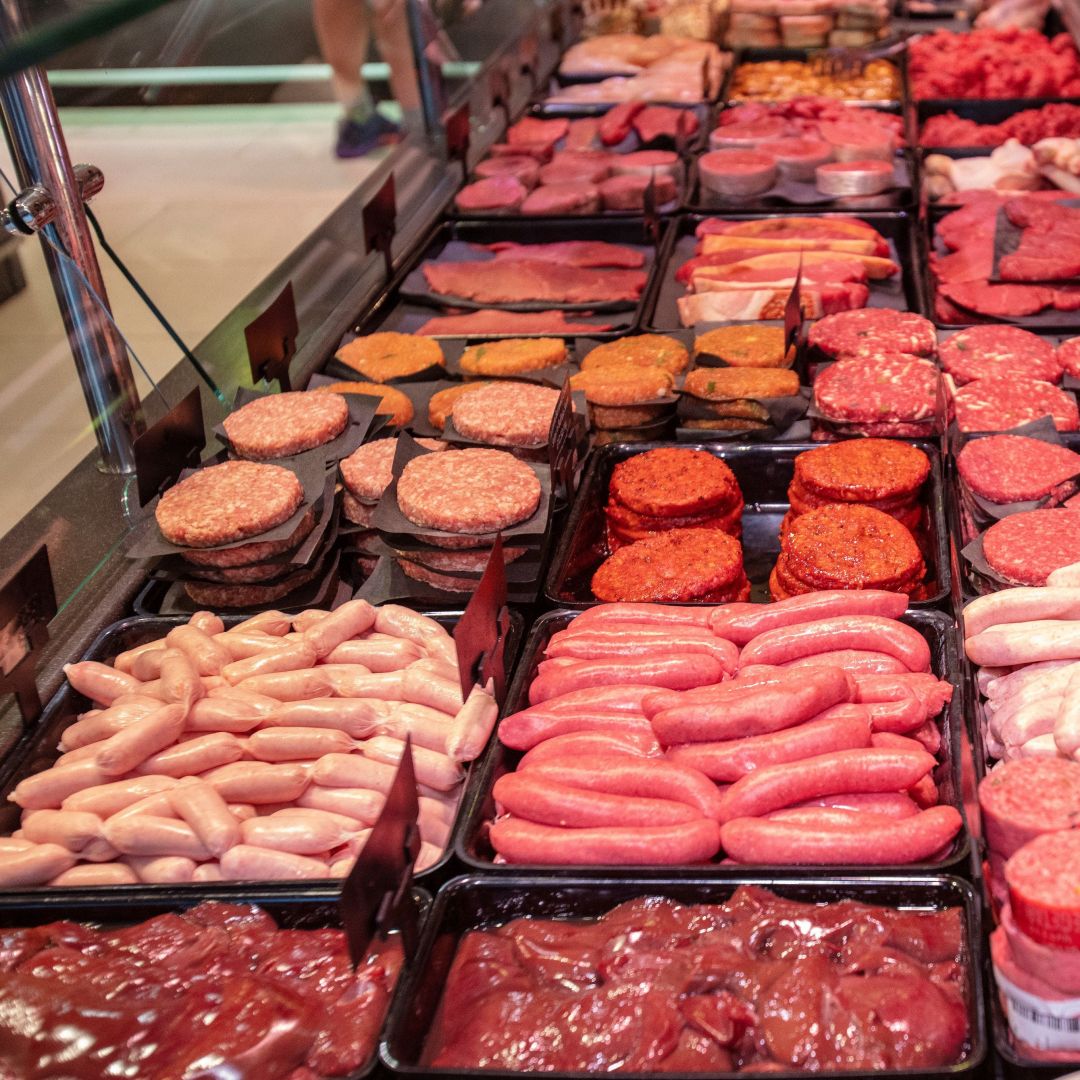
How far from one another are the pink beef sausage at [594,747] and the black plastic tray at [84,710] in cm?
12

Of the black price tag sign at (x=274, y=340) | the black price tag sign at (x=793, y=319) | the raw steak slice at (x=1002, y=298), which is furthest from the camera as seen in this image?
the raw steak slice at (x=1002, y=298)

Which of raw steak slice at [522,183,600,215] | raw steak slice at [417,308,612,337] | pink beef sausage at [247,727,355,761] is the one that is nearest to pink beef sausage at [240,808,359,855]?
pink beef sausage at [247,727,355,761]

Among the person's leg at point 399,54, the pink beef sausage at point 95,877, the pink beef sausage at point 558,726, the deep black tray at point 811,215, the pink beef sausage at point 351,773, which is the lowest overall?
the deep black tray at point 811,215

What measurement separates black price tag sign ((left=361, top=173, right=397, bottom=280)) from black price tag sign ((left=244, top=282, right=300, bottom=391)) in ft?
2.54

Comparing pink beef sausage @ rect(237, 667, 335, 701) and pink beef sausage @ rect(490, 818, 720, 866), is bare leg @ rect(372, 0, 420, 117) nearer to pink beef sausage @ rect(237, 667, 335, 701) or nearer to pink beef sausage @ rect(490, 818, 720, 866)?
pink beef sausage @ rect(237, 667, 335, 701)

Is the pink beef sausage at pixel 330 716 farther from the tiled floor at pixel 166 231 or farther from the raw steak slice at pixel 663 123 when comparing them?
the raw steak slice at pixel 663 123

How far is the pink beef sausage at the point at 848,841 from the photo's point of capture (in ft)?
6.60

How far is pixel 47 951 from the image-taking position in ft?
6.43

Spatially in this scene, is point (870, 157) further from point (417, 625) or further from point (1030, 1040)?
point (1030, 1040)

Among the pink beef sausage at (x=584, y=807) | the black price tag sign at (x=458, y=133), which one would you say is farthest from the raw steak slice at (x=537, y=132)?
the pink beef sausage at (x=584, y=807)

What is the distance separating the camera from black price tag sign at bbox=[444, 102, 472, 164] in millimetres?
5152

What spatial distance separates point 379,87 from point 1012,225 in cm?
316

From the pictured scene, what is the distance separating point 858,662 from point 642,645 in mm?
419

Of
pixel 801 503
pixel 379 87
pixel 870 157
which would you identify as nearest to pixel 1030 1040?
pixel 801 503
